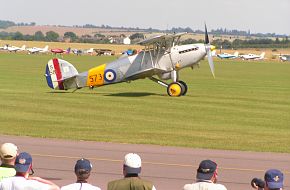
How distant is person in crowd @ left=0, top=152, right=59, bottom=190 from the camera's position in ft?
27.6

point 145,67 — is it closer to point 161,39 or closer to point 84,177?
point 161,39

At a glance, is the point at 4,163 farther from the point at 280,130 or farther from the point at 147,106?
the point at 147,106

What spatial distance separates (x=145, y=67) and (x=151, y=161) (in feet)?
70.0

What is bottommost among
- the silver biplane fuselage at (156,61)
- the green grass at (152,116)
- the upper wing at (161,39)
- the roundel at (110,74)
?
the green grass at (152,116)

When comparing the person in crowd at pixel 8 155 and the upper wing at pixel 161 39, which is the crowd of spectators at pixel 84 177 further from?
the upper wing at pixel 161 39

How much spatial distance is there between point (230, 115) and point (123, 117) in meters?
4.43

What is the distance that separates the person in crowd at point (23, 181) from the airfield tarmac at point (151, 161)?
233 inches

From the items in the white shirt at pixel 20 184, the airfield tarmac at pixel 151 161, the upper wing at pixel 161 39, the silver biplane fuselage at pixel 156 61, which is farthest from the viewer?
the silver biplane fuselage at pixel 156 61

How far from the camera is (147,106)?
108 ft

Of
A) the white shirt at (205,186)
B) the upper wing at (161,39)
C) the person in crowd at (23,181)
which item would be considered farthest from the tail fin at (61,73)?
the white shirt at (205,186)

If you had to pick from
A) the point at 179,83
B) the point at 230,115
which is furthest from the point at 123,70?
the point at 230,115

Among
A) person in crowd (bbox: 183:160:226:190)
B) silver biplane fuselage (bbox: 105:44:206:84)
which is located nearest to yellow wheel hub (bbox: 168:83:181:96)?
silver biplane fuselage (bbox: 105:44:206:84)

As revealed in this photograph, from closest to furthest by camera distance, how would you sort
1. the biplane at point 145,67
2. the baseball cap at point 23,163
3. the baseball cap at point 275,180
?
the baseball cap at point 275,180 < the baseball cap at point 23,163 < the biplane at point 145,67

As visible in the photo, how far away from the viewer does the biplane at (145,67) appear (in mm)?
38688
